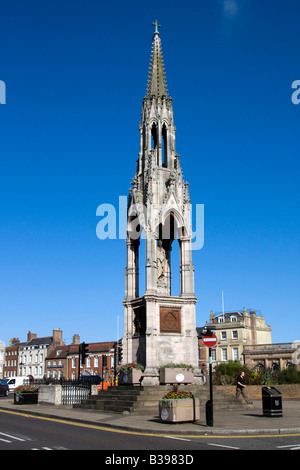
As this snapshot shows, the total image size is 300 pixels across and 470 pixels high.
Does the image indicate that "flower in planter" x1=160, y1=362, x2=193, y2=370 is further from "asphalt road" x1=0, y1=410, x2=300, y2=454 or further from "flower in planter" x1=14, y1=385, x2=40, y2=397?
"flower in planter" x1=14, y1=385, x2=40, y2=397

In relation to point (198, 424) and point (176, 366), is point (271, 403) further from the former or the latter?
point (176, 366)

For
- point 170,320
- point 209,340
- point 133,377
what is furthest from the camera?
point 170,320

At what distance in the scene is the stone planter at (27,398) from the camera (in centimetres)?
2812

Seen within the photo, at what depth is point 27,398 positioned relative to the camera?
92.7ft

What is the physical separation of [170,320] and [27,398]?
10.2 m

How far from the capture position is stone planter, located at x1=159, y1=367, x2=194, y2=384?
74.6ft

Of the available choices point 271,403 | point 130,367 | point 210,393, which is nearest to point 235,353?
point 130,367

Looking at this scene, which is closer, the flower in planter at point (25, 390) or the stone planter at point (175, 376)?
the stone planter at point (175, 376)

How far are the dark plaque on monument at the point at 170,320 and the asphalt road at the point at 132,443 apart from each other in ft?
33.2

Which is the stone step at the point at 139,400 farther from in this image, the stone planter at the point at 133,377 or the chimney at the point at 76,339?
the chimney at the point at 76,339

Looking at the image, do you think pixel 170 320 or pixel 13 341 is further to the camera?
pixel 13 341

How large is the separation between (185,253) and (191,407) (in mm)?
11860

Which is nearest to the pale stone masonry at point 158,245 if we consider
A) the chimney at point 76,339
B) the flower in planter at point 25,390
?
the flower in planter at point 25,390
